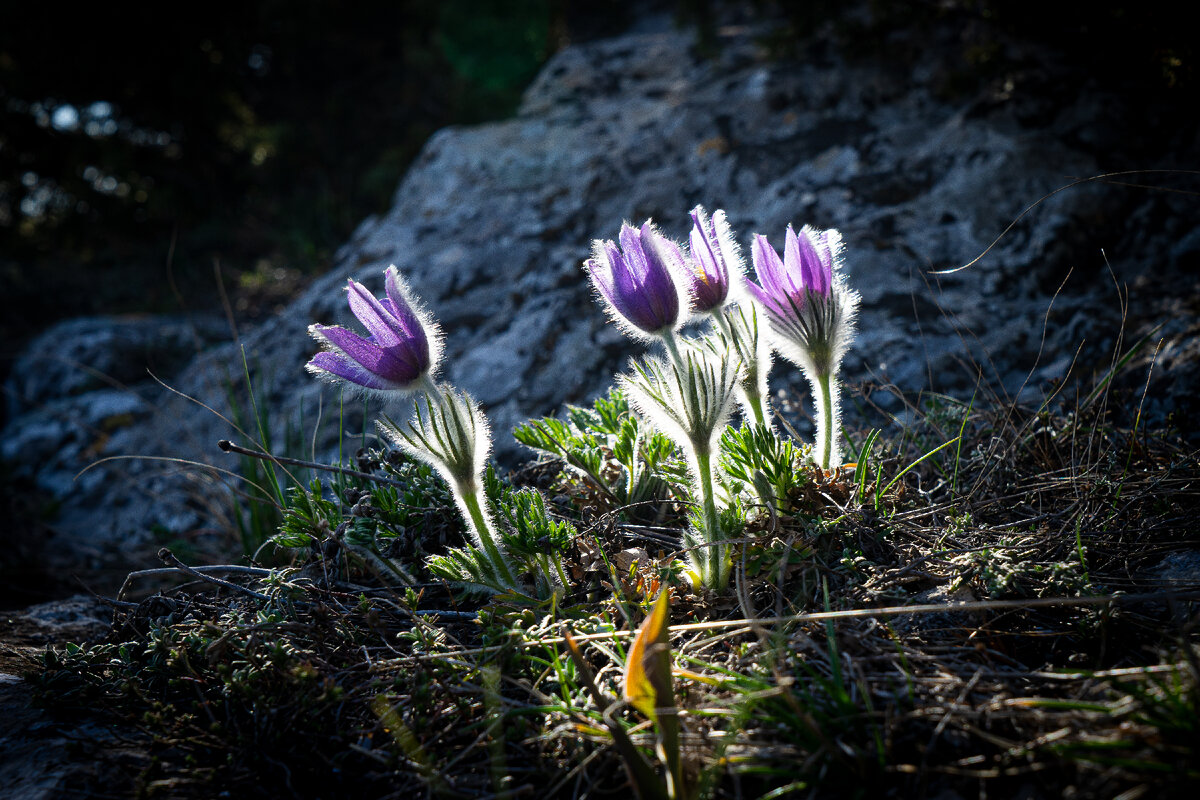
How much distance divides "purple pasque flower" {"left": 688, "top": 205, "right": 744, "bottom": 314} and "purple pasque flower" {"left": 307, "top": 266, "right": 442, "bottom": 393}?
757 millimetres

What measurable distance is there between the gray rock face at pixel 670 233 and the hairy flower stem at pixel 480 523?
1.30 m

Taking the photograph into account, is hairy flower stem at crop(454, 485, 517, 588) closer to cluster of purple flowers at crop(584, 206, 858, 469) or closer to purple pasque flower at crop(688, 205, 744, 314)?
cluster of purple flowers at crop(584, 206, 858, 469)

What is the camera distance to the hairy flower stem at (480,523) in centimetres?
188

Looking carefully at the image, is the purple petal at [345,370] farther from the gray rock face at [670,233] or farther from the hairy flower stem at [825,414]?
the hairy flower stem at [825,414]

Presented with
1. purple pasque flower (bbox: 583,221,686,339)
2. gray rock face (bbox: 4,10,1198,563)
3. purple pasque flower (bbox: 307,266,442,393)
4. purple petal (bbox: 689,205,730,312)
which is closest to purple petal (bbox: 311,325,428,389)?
purple pasque flower (bbox: 307,266,442,393)

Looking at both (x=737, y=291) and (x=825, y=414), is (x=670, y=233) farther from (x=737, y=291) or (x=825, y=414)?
(x=825, y=414)

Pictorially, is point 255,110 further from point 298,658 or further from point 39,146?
point 298,658

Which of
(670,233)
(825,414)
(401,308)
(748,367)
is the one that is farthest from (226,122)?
(825,414)

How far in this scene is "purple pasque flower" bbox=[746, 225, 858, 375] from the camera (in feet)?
6.42

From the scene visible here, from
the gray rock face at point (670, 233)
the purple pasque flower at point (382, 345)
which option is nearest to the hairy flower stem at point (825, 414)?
the gray rock face at point (670, 233)

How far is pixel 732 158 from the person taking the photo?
4117mm

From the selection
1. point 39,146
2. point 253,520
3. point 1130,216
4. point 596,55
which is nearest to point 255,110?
point 39,146

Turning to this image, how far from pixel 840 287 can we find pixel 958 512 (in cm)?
78

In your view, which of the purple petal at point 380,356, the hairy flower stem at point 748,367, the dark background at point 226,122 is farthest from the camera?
the dark background at point 226,122
